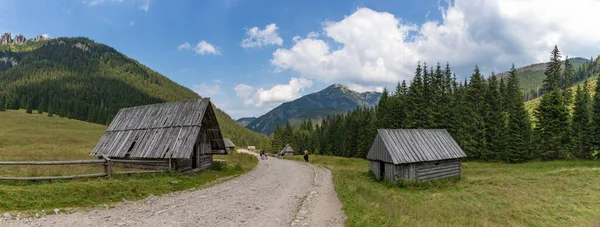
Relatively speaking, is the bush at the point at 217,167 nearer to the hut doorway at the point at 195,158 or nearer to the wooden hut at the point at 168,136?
the wooden hut at the point at 168,136

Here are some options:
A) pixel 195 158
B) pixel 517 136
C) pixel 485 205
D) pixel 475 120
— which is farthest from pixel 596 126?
pixel 195 158

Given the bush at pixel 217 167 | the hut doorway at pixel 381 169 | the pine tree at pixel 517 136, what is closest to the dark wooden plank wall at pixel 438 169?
the hut doorway at pixel 381 169

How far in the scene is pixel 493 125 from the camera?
174ft

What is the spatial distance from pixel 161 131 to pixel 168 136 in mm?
1424

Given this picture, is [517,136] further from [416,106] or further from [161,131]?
[161,131]

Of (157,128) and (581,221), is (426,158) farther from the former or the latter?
(157,128)

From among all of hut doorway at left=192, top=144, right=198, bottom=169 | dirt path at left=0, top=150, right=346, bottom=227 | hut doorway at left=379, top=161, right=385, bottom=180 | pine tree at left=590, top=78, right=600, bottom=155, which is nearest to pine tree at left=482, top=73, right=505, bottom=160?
pine tree at left=590, top=78, right=600, bottom=155

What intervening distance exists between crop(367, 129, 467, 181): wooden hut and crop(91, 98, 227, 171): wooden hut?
16.8 meters

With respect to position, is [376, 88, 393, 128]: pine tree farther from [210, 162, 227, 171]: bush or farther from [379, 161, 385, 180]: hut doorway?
[210, 162, 227, 171]: bush

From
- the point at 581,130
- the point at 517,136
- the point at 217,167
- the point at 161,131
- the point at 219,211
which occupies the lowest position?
the point at 217,167

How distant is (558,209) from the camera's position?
1659 centimetres

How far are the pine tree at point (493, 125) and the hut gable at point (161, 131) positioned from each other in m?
48.7

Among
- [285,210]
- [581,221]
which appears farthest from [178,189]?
[581,221]

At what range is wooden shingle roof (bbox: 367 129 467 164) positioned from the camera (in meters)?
26.7
